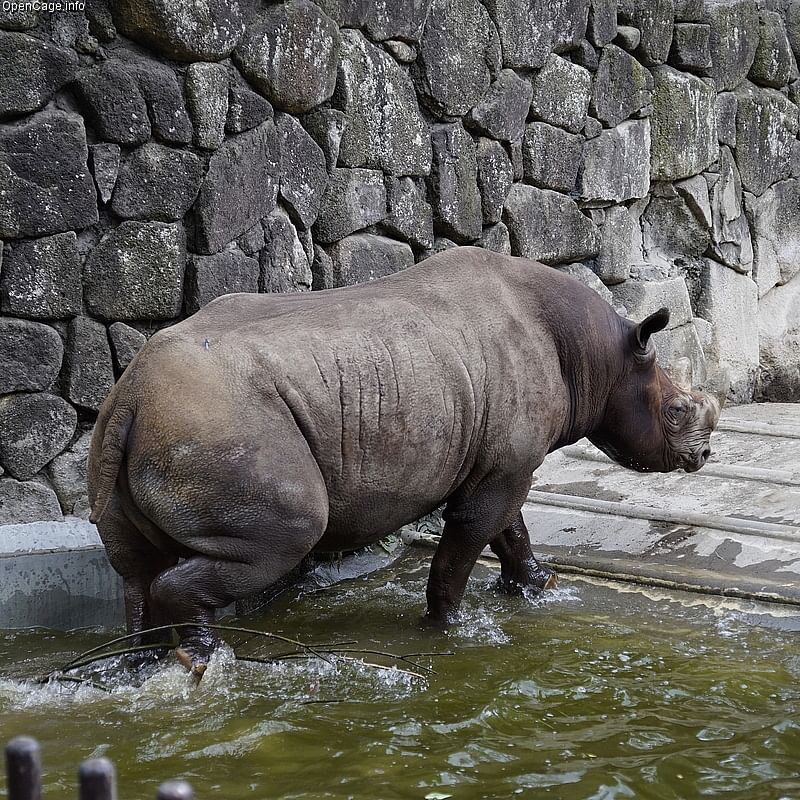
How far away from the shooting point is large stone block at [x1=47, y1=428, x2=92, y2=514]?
14.1ft

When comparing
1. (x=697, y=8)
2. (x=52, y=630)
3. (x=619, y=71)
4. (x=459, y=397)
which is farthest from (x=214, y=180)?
(x=697, y=8)

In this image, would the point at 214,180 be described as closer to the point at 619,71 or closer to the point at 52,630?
the point at 52,630

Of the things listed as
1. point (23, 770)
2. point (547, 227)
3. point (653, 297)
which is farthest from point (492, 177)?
point (23, 770)

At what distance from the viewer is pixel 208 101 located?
4473 mm

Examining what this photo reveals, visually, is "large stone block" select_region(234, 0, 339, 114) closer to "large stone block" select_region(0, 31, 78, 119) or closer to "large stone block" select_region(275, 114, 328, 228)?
"large stone block" select_region(275, 114, 328, 228)

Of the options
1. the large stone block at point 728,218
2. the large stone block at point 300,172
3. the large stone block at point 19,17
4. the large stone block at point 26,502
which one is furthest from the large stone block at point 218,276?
the large stone block at point 728,218

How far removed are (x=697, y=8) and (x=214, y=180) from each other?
14.4 ft

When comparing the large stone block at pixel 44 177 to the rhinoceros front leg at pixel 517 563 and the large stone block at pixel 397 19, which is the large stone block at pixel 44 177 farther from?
the rhinoceros front leg at pixel 517 563

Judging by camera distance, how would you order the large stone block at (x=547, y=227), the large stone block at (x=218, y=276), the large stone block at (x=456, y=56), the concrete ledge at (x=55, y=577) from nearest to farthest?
the concrete ledge at (x=55, y=577) < the large stone block at (x=218, y=276) < the large stone block at (x=456, y=56) < the large stone block at (x=547, y=227)

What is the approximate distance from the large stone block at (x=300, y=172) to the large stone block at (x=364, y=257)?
0.25 m

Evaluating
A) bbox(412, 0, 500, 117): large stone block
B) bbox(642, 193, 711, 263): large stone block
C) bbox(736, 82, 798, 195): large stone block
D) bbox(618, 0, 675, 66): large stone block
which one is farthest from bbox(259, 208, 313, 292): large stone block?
bbox(736, 82, 798, 195): large stone block

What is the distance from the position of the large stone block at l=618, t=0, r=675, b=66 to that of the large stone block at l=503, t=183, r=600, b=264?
124 cm

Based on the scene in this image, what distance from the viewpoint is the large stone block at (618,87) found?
273 inches

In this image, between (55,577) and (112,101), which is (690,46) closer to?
(112,101)
